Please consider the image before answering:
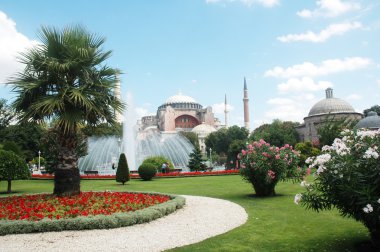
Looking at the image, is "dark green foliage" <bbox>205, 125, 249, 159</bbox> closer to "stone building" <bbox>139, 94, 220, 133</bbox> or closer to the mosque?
the mosque

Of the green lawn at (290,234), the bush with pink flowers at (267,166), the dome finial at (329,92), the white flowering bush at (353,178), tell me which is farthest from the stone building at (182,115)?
the white flowering bush at (353,178)

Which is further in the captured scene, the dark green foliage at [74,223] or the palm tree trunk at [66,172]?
the palm tree trunk at [66,172]

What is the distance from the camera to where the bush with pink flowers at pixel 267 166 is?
12.1m

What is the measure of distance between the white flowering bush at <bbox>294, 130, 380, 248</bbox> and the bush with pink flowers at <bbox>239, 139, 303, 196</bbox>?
254 inches

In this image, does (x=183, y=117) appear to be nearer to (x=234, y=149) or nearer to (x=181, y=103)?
(x=181, y=103)

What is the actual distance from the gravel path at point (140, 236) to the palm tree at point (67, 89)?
3770 mm

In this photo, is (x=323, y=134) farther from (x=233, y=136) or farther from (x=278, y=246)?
(x=233, y=136)

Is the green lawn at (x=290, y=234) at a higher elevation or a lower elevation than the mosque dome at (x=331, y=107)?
lower

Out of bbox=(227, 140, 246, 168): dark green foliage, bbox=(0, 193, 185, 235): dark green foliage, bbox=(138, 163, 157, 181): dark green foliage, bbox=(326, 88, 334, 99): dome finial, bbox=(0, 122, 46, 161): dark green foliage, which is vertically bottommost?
bbox=(0, 193, 185, 235): dark green foliage

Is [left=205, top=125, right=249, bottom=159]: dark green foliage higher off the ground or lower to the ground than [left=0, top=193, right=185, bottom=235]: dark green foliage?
higher

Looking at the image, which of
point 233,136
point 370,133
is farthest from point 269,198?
point 233,136

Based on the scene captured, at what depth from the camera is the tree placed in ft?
52.6

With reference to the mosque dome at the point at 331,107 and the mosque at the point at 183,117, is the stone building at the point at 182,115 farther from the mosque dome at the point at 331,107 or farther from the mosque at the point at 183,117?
the mosque dome at the point at 331,107

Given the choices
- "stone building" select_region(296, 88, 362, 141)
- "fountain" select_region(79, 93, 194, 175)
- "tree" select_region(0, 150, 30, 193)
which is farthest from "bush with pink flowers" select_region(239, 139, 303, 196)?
"stone building" select_region(296, 88, 362, 141)
